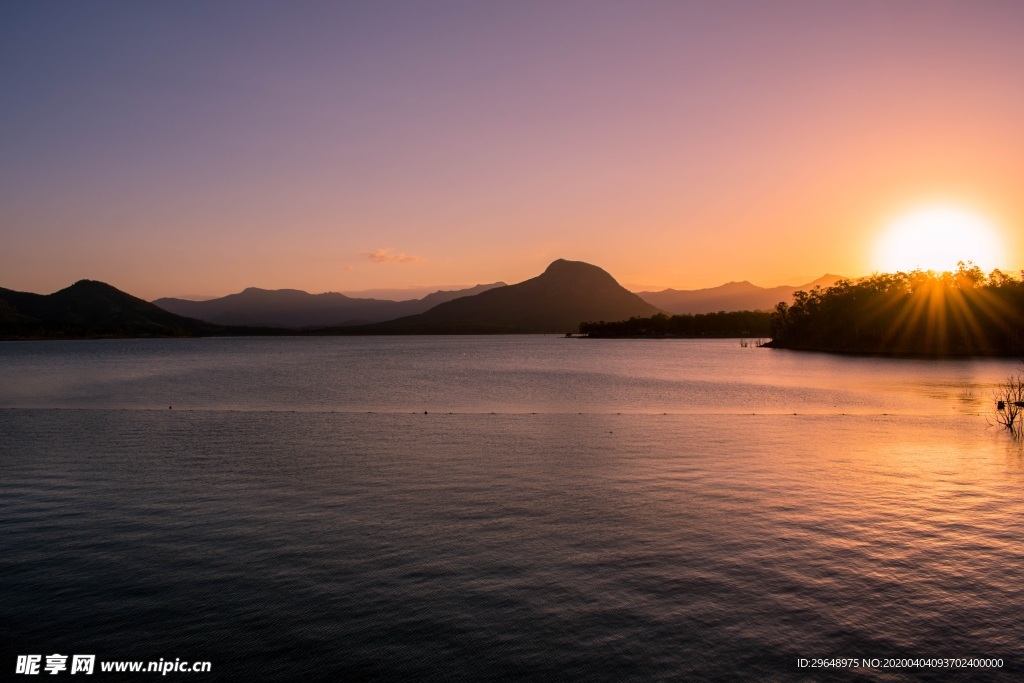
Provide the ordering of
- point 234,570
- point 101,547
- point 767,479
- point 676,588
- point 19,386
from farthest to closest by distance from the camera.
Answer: point 19,386
point 767,479
point 101,547
point 234,570
point 676,588

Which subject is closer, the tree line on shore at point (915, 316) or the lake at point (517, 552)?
the lake at point (517, 552)

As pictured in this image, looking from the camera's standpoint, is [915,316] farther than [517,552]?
Yes

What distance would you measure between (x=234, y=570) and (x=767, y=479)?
17422 mm

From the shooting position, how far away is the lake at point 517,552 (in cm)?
1028

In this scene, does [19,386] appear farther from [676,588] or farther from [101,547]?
[676,588]

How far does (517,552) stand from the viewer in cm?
1461

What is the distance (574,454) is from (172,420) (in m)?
27.3

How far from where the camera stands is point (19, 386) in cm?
6881

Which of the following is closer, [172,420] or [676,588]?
[676,588]

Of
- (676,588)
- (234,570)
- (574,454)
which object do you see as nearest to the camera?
(676,588)

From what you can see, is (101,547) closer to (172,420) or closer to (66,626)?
(66,626)

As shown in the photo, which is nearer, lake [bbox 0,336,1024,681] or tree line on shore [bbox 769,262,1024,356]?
lake [bbox 0,336,1024,681]

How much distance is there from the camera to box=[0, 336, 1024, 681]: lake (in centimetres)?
1028

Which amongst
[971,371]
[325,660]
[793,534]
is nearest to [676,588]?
[793,534]
